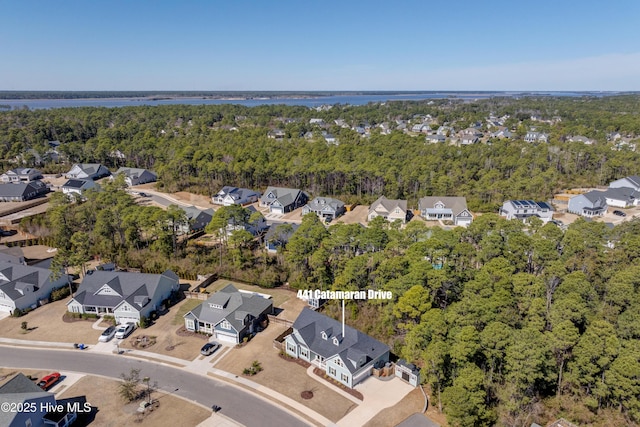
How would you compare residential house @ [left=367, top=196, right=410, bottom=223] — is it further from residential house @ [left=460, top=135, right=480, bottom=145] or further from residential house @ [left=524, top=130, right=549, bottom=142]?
residential house @ [left=524, top=130, right=549, bottom=142]

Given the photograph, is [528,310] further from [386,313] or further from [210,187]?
[210,187]

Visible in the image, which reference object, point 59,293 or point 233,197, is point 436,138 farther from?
point 59,293

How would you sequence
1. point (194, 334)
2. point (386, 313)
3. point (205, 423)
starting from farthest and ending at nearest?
point (194, 334) < point (386, 313) < point (205, 423)

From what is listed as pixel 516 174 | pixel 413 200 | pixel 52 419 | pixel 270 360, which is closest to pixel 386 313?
pixel 270 360

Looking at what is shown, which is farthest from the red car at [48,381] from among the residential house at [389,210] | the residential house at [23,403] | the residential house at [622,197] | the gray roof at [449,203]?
the residential house at [622,197]

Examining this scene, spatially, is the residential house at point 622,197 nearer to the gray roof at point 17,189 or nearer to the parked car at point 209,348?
the parked car at point 209,348

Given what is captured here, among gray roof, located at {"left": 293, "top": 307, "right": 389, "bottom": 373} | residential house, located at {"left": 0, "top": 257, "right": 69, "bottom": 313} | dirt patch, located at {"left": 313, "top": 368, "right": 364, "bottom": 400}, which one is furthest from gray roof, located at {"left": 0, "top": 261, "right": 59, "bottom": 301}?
dirt patch, located at {"left": 313, "top": 368, "right": 364, "bottom": 400}
